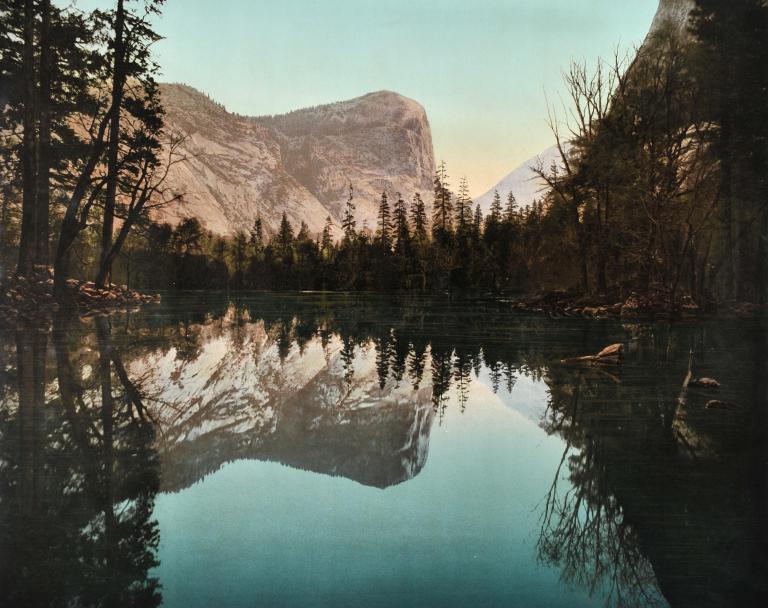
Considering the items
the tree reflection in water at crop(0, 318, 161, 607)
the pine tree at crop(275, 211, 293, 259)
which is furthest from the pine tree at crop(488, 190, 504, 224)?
the tree reflection in water at crop(0, 318, 161, 607)

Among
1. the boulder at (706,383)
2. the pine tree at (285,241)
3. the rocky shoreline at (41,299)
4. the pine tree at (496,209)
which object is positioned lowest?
the boulder at (706,383)

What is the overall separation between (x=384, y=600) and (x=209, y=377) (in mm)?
7039

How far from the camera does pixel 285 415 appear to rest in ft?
23.1

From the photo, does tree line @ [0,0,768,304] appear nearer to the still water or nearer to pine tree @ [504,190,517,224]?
the still water

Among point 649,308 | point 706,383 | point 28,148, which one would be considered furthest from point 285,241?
point 706,383

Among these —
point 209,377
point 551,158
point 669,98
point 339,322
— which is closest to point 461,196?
point 551,158

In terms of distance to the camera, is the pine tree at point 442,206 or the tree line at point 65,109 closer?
the tree line at point 65,109

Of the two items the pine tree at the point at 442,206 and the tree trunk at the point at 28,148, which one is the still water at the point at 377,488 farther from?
the pine tree at the point at 442,206

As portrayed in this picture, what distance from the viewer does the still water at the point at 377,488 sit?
3158 mm

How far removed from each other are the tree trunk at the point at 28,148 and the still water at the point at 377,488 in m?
10.9

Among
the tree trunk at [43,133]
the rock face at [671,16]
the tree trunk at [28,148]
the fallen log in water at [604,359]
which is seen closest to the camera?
the fallen log in water at [604,359]

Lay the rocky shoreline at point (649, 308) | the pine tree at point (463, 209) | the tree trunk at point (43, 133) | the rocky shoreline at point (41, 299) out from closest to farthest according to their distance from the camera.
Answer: the rocky shoreline at point (41, 299)
the tree trunk at point (43, 133)
the rocky shoreline at point (649, 308)
the pine tree at point (463, 209)

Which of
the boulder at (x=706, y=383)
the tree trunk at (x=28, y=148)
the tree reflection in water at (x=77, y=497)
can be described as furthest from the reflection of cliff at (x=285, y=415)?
the tree trunk at (x=28, y=148)

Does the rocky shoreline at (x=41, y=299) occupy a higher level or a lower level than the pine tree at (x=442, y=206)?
lower
